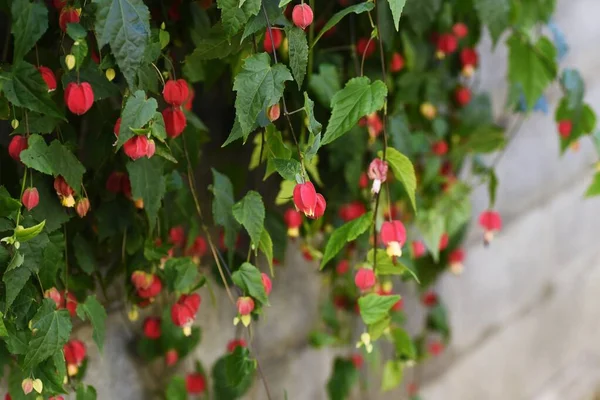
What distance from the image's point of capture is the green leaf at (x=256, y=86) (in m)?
0.73

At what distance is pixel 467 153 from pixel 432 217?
0.17 metres

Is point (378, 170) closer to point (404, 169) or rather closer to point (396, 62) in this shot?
point (404, 169)

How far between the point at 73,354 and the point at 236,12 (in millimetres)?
441

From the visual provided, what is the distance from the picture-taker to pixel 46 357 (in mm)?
765

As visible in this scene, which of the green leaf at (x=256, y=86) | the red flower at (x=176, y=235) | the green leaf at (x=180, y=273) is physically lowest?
the red flower at (x=176, y=235)

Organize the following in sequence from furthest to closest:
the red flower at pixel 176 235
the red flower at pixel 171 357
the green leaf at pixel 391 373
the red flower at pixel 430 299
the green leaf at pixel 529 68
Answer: the red flower at pixel 430 299 → the green leaf at pixel 391 373 → the green leaf at pixel 529 68 → the red flower at pixel 171 357 → the red flower at pixel 176 235

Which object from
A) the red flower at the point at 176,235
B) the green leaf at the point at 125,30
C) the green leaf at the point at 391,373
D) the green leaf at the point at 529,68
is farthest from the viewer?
the green leaf at the point at 391,373

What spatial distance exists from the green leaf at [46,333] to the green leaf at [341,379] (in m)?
0.69

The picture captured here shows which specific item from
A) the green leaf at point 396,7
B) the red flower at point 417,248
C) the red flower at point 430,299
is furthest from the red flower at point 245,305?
the red flower at point 430,299

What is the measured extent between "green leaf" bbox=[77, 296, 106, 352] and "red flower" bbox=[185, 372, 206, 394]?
33cm

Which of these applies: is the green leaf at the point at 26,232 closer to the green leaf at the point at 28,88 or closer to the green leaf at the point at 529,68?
the green leaf at the point at 28,88

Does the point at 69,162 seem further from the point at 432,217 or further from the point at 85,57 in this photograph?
the point at 432,217

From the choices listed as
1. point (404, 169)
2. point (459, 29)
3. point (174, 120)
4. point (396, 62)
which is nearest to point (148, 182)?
point (174, 120)

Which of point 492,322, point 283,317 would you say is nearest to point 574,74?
point 283,317
